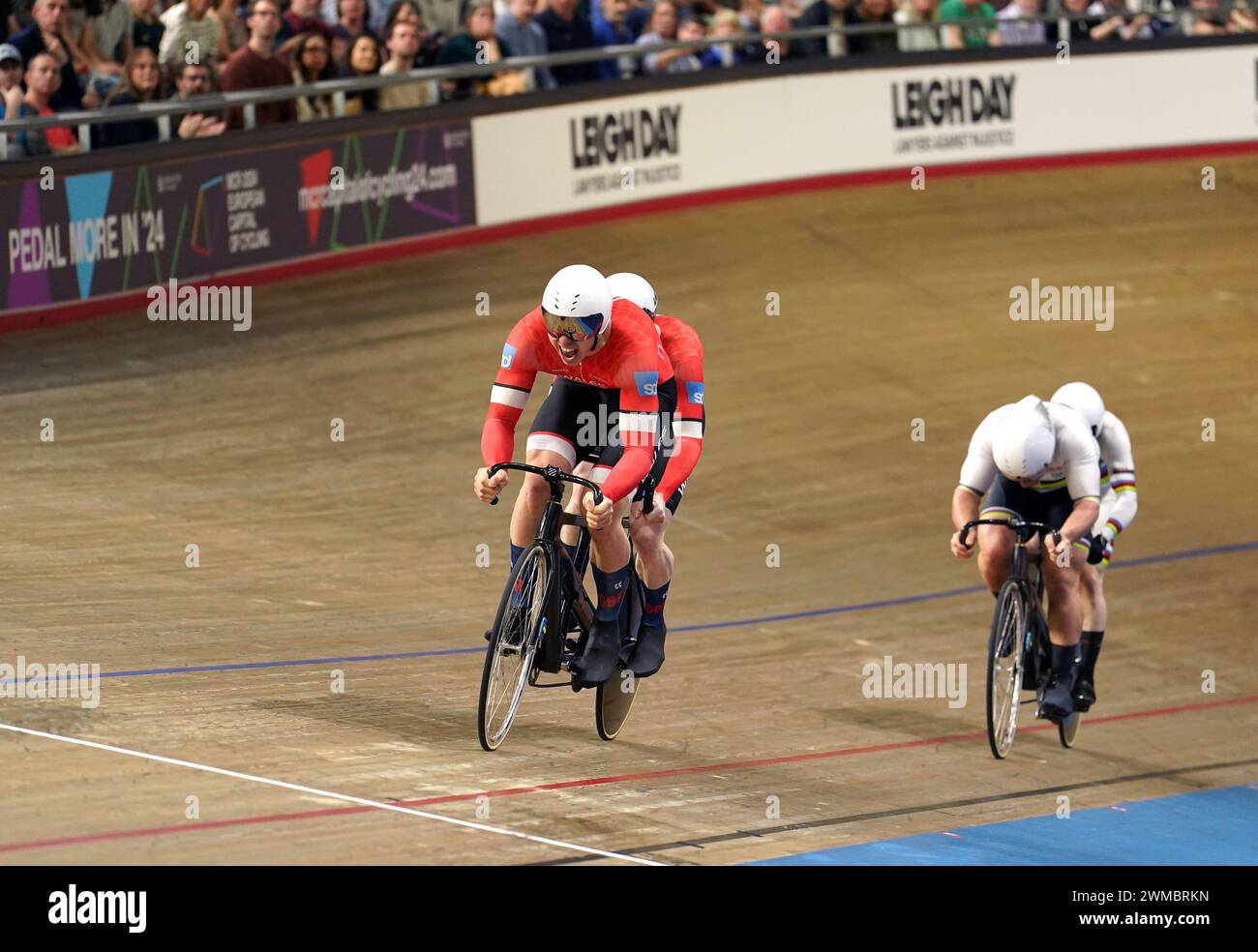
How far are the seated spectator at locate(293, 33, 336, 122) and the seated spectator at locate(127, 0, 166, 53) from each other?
95cm

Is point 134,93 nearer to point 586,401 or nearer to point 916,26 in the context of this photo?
point 586,401

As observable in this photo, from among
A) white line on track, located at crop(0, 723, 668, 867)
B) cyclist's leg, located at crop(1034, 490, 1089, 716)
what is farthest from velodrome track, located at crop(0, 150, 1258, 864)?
cyclist's leg, located at crop(1034, 490, 1089, 716)

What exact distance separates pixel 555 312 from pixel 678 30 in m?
10.1

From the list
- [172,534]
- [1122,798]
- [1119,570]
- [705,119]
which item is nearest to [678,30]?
[705,119]

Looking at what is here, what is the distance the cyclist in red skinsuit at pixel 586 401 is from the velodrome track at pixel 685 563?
0.56m

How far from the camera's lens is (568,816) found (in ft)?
18.0

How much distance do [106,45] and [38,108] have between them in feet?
2.65

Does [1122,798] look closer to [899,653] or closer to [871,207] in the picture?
[899,653]

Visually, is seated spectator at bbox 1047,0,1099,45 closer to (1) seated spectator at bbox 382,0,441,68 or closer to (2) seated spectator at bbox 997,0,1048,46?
(2) seated spectator at bbox 997,0,1048,46

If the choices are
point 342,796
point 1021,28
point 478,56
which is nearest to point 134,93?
point 478,56

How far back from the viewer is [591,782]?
589 centimetres

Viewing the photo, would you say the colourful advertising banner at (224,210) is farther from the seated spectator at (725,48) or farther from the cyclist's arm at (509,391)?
the cyclist's arm at (509,391)

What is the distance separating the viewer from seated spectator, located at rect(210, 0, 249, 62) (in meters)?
12.2
